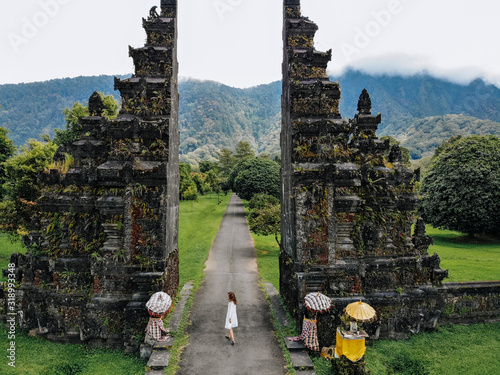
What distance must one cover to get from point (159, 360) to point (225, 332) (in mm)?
2532

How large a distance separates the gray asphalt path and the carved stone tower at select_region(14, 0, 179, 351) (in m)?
2.09

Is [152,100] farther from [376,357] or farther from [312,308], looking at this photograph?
[376,357]

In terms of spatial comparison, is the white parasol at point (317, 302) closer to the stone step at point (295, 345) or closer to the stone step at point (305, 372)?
the stone step at point (295, 345)

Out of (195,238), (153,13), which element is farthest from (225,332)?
(195,238)

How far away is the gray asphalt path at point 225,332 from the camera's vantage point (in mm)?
8797

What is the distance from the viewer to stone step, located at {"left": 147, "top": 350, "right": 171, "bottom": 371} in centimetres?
856

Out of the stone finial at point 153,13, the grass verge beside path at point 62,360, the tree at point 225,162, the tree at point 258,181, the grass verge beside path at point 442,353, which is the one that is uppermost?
the stone finial at point 153,13

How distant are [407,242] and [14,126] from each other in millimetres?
191757

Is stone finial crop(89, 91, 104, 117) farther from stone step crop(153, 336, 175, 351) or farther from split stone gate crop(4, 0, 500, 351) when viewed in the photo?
stone step crop(153, 336, 175, 351)

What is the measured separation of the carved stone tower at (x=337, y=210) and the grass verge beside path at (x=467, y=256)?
7.51m

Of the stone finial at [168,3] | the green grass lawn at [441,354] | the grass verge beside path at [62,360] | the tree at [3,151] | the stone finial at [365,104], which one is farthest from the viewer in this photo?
the tree at [3,151]

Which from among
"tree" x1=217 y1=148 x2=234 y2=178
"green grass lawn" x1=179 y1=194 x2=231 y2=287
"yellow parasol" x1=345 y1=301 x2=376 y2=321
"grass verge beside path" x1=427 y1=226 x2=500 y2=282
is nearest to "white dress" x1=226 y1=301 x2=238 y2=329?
"yellow parasol" x1=345 y1=301 x2=376 y2=321

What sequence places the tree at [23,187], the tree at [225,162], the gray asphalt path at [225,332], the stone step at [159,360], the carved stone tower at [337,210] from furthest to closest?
the tree at [225,162]
the tree at [23,187]
the carved stone tower at [337,210]
the gray asphalt path at [225,332]
the stone step at [159,360]

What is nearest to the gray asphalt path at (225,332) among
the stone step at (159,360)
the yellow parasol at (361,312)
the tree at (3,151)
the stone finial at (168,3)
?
the stone step at (159,360)
